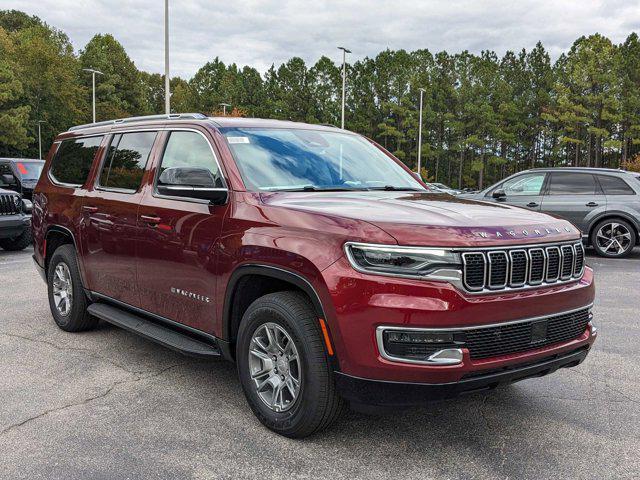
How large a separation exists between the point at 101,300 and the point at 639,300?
6.19m

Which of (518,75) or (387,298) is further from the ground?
(518,75)

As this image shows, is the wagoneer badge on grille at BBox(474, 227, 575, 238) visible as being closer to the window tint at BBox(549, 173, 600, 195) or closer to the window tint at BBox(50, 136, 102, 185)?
the window tint at BBox(50, 136, 102, 185)

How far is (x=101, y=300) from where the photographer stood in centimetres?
531

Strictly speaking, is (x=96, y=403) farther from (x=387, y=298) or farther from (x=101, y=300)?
(x=387, y=298)

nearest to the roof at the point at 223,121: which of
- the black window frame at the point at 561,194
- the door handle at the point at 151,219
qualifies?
the door handle at the point at 151,219

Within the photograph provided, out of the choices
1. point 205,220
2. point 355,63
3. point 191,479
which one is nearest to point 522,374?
point 191,479

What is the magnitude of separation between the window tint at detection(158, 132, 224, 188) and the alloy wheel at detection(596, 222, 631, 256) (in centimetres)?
957

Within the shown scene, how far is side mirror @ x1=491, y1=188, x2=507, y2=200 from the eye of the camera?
11.7 meters

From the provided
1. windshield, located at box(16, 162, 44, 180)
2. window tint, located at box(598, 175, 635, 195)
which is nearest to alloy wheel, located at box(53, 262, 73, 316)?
window tint, located at box(598, 175, 635, 195)

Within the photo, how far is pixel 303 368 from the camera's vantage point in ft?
10.8

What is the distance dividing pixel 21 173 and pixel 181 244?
13.0 meters

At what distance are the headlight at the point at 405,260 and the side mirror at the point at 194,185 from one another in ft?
3.79

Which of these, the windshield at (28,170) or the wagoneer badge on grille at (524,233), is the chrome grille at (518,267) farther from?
the windshield at (28,170)

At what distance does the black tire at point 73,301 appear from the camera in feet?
18.1
